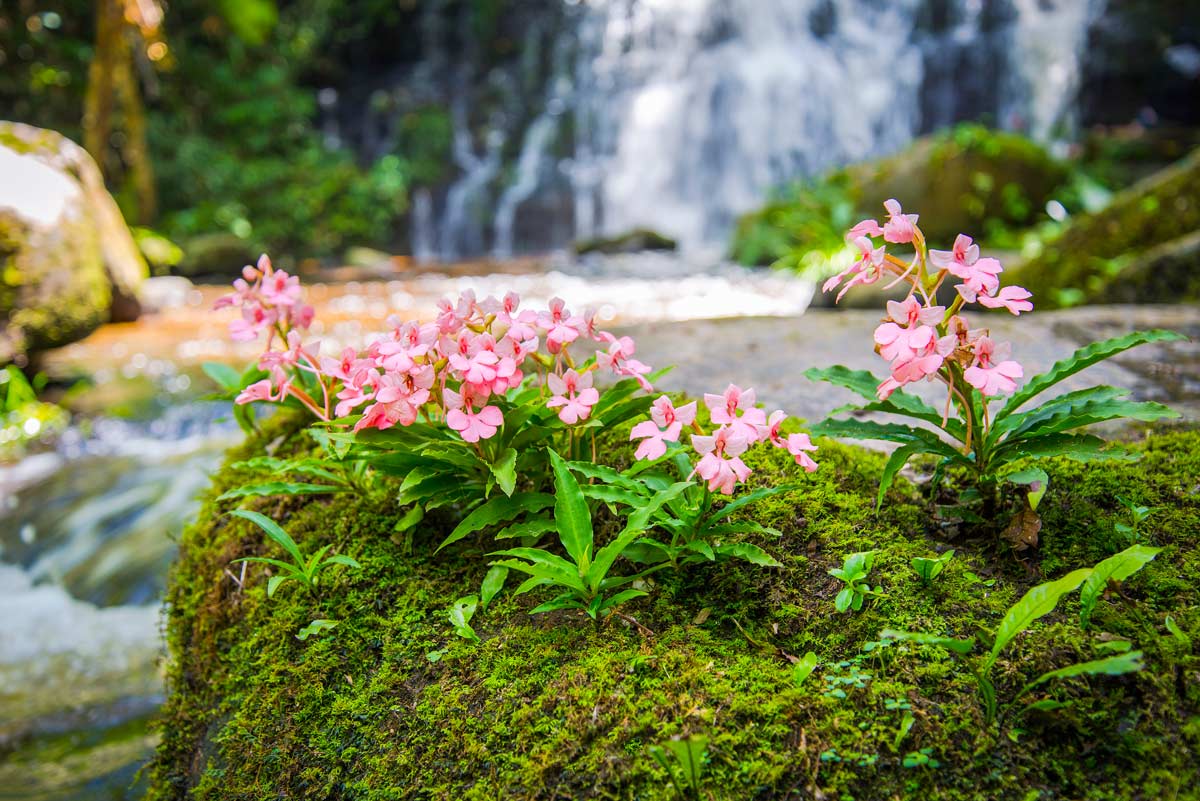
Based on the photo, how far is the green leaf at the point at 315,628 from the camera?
187 cm

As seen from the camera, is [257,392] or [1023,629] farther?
[257,392]

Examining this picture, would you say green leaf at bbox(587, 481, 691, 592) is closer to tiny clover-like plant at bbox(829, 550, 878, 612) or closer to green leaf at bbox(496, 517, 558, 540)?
green leaf at bbox(496, 517, 558, 540)

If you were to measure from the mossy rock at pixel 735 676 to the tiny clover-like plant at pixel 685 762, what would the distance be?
0.09ft

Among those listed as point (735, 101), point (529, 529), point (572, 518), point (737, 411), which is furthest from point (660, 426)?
point (735, 101)

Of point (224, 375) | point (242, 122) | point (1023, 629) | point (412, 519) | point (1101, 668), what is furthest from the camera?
point (242, 122)

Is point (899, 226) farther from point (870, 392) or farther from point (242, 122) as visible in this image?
point (242, 122)

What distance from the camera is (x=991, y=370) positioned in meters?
1.52

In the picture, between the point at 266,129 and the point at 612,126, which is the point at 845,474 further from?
the point at 266,129

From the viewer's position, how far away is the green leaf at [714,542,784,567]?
Answer: 170cm

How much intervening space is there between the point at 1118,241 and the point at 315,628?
6.25 meters

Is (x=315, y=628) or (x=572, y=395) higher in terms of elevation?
(x=572, y=395)

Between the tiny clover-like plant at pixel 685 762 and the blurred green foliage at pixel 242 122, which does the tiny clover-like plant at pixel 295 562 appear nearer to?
the tiny clover-like plant at pixel 685 762

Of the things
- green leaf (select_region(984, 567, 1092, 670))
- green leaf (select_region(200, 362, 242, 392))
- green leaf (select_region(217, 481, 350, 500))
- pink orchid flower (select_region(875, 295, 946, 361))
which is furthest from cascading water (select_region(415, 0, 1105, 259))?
green leaf (select_region(984, 567, 1092, 670))

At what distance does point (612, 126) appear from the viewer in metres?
18.2
